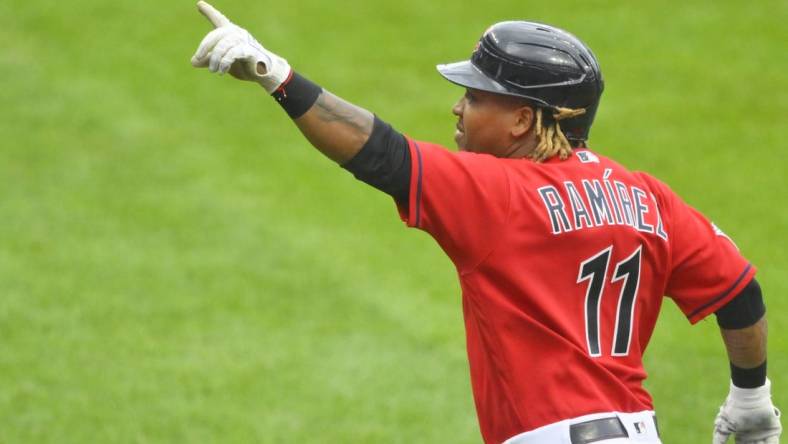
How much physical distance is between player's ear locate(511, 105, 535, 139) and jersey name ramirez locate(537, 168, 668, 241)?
1.05ft

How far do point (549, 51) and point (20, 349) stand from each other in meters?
5.13

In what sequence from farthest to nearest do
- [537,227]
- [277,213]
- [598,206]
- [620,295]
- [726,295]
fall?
[277,213]
[726,295]
[620,295]
[598,206]
[537,227]

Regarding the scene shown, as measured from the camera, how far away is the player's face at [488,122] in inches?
185

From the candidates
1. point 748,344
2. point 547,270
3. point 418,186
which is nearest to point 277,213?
point 748,344

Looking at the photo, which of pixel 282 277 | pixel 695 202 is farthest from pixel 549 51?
pixel 695 202

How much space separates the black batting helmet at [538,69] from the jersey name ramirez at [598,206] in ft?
1.00

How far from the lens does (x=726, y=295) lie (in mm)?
4965

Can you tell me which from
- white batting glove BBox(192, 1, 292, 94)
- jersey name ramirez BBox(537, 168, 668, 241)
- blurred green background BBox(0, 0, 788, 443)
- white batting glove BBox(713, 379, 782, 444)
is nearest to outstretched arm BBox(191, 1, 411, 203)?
white batting glove BBox(192, 1, 292, 94)

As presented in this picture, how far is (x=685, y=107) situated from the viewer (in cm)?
1288

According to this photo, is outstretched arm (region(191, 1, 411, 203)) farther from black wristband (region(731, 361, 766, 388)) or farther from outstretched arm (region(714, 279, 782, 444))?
black wristband (region(731, 361, 766, 388))

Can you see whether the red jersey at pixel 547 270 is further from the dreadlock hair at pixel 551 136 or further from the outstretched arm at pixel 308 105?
the outstretched arm at pixel 308 105

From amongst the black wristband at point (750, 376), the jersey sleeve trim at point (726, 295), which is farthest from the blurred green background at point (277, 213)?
the jersey sleeve trim at point (726, 295)

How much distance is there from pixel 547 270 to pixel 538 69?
Result: 0.73 m

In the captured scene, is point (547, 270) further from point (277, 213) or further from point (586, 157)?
point (277, 213)
